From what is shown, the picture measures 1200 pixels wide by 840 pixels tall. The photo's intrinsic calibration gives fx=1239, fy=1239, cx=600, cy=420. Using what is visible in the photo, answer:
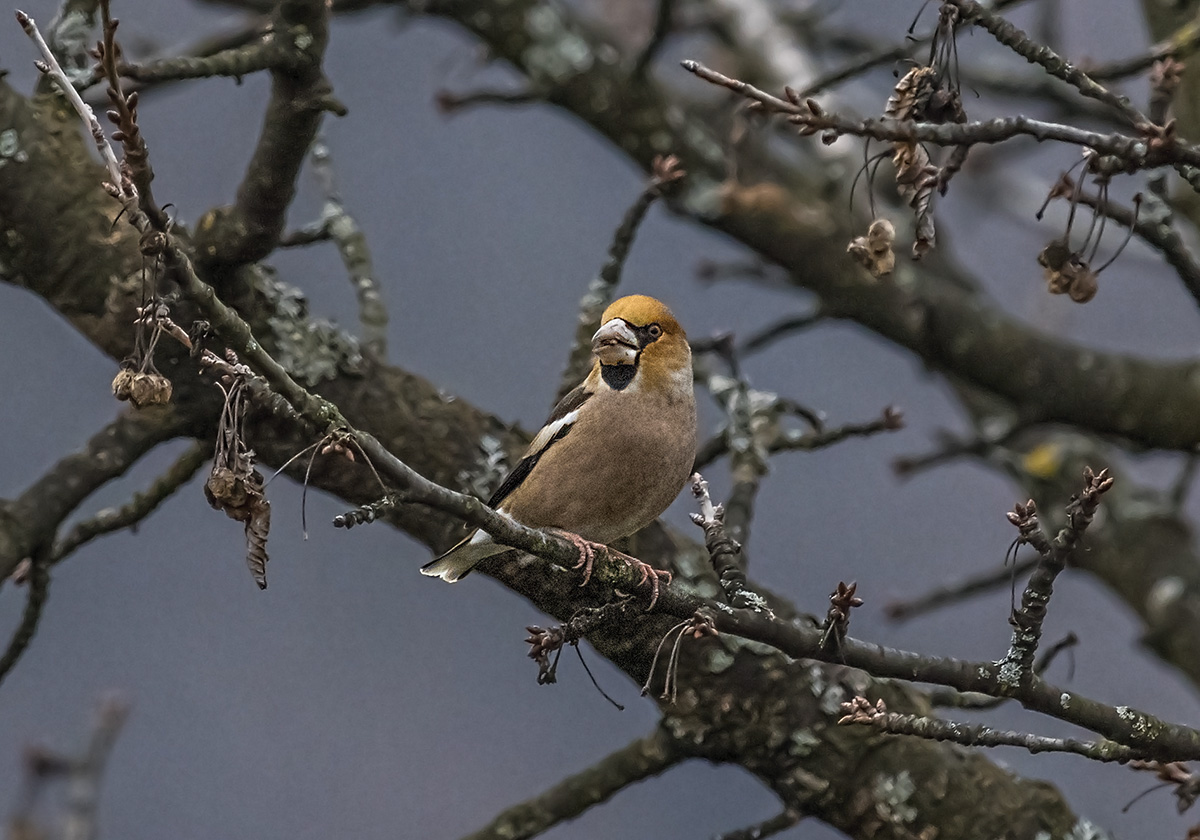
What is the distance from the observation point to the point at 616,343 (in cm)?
370

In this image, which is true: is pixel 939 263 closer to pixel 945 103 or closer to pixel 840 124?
pixel 945 103

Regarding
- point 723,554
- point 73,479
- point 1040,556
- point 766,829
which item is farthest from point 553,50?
point 1040,556

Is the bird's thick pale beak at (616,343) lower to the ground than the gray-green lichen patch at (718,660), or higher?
higher

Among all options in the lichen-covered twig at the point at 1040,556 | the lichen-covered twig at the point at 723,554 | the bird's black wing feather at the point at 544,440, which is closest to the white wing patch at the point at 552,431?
the bird's black wing feather at the point at 544,440

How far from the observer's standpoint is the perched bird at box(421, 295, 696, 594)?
11.7ft

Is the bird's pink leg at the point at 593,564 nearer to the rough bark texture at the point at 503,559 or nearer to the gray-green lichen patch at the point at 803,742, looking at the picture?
the rough bark texture at the point at 503,559

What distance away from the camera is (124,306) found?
3.54 meters

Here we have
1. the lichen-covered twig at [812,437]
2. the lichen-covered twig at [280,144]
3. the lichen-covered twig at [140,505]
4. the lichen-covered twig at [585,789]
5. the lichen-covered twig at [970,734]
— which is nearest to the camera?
the lichen-covered twig at [970,734]

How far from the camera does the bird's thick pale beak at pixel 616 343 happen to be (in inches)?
145

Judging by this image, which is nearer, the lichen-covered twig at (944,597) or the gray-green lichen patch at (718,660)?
the gray-green lichen patch at (718,660)

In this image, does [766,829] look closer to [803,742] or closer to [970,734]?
[803,742]

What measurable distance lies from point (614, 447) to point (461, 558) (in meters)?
0.60

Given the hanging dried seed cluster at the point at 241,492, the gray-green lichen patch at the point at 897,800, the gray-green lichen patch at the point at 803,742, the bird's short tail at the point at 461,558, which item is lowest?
the hanging dried seed cluster at the point at 241,492

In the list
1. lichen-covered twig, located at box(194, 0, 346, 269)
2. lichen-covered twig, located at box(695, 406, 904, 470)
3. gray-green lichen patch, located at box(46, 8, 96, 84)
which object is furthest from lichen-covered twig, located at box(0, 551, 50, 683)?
lichen-covered twig, located at box(695, 406, 904, 470)
